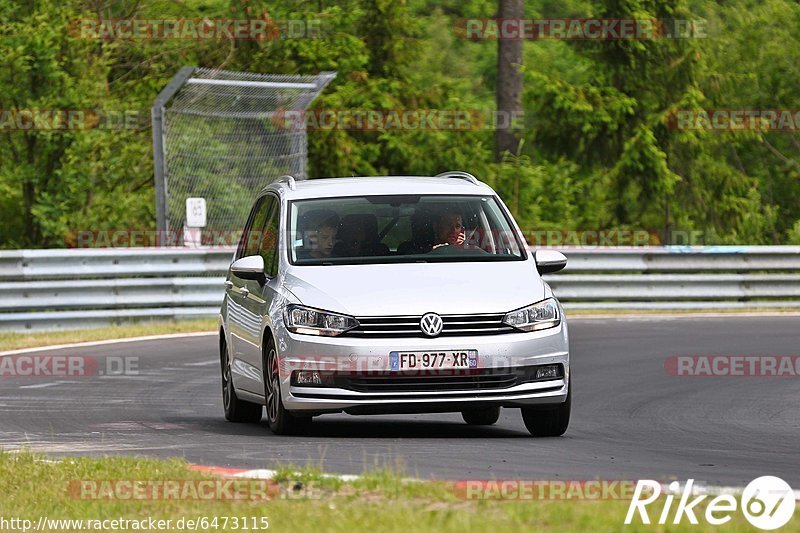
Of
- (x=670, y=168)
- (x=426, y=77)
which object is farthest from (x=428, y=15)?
(x=670, y=168)

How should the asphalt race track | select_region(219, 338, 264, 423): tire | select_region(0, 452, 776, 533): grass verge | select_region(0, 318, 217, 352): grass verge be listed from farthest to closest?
select_region(0, 318, 217, 352): grass verge
select_region(219, 338, 264, 423): tire
the asphalt race track
select_region(0, 452, 776, 533): grass verge

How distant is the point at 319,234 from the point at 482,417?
187cm

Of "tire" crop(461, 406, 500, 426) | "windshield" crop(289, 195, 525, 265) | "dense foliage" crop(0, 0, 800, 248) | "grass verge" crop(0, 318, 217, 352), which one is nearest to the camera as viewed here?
"windshield" crop(289, 195, 525, 265)

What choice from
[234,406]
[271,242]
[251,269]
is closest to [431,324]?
[251,269]

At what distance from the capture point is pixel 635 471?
8664 millimetres

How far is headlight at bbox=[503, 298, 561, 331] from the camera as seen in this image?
34.1ft

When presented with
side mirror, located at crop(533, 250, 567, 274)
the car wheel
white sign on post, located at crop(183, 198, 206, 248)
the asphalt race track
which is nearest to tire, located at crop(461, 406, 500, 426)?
the asphalt race track

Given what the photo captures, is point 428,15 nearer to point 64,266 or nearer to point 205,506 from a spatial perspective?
point 64,266

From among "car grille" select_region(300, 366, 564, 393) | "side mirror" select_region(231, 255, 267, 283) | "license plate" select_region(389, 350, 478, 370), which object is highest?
"side mirror" select_region(231, 255, 267, 283)

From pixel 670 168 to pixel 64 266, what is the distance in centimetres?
2156

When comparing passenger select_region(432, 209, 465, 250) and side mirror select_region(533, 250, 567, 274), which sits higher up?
passenger select_region(432, 209, 465, 250)

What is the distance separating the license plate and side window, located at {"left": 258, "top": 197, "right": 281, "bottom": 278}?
1336 mm

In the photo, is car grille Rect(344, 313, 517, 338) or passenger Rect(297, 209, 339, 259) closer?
car grille Rect(344, 313, 517, 338)

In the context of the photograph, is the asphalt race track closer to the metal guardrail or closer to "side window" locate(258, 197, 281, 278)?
"side window" locate(258, 197, 281, 278)
